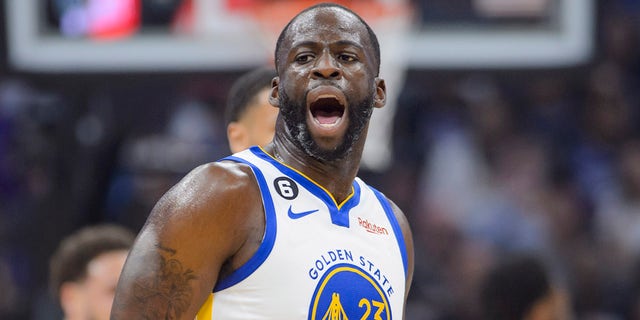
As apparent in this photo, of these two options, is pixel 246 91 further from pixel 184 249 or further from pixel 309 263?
pixel 184 249

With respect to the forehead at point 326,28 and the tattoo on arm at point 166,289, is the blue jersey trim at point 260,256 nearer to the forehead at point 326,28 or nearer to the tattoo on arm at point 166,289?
the tattoo on arm at point 166,289

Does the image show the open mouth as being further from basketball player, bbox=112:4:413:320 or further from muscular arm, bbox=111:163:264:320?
muscular arm, bbox=111:163:264:320

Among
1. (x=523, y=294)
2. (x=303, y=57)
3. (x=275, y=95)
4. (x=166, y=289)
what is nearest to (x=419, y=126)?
(x=523, y=294)

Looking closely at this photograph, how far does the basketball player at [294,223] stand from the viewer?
2.85 metres

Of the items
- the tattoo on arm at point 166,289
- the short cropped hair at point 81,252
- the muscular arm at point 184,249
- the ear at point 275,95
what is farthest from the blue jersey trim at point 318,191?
the short cropped hair at point 81,252

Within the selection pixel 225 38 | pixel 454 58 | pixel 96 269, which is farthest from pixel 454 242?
pixel 96 269

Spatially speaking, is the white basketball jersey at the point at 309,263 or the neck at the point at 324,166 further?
the neck at the point at 324,166

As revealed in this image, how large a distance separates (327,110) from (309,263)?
17.1 inches

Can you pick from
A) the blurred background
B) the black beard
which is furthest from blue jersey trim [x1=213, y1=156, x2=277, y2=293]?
the blurred background

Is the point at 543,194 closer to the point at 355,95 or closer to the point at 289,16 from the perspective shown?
the point at 289,16

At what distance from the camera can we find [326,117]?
313 cm

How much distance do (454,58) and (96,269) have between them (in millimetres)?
3324

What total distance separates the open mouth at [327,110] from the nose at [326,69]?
0.19ft

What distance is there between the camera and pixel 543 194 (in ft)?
29.8
